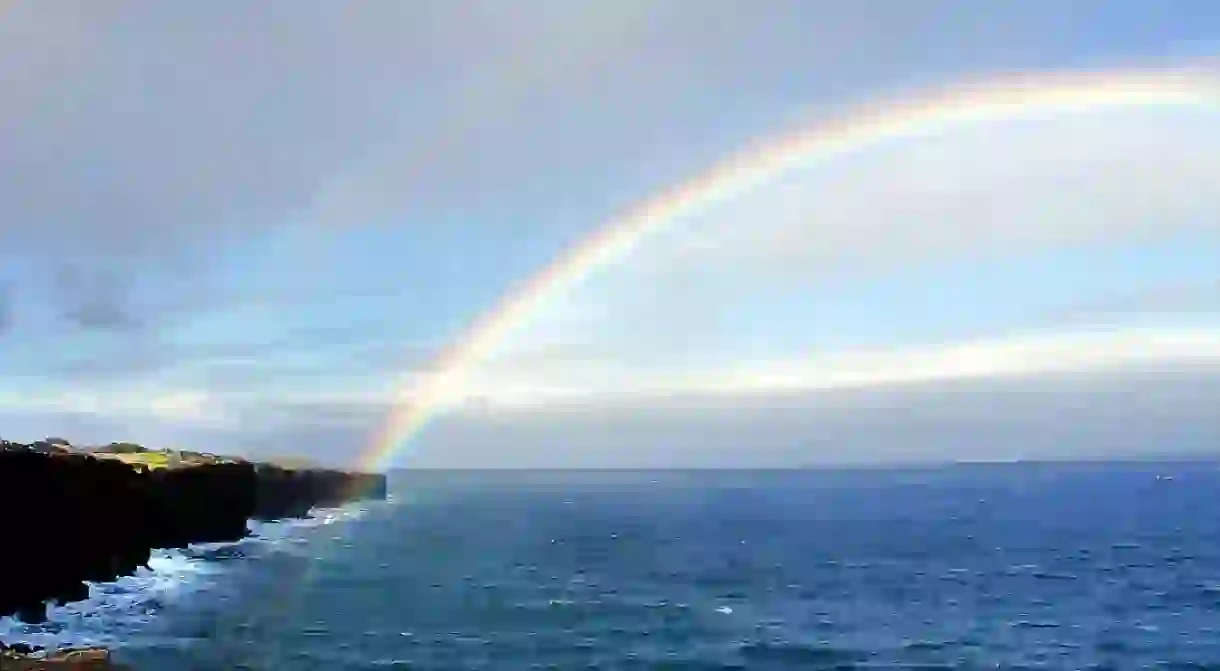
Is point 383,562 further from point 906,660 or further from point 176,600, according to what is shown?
point 906,660

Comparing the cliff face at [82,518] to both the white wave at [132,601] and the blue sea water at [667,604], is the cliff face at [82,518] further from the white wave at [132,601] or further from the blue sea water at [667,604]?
the blue sea water at [667,604]

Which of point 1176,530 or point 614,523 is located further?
point 614,523

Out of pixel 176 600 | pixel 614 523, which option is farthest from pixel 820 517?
pixel 176 600

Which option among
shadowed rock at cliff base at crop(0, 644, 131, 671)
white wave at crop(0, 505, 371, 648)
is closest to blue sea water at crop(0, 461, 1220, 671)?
white wave at crop(0, 505, 371, 648)

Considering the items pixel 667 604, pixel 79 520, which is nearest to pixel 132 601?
pixel 79 520

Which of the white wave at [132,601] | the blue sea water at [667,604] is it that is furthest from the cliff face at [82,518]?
the blue sea water at [667,604]

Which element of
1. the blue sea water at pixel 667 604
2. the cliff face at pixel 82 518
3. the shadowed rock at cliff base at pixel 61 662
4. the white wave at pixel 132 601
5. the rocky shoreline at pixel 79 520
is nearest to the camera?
the shadowed rock at cliff base at pixel 61 662

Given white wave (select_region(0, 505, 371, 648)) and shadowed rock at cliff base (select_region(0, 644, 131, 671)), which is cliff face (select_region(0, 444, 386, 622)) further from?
shadowed rock at cliff base (select_region(0, 644, 131, 671))
